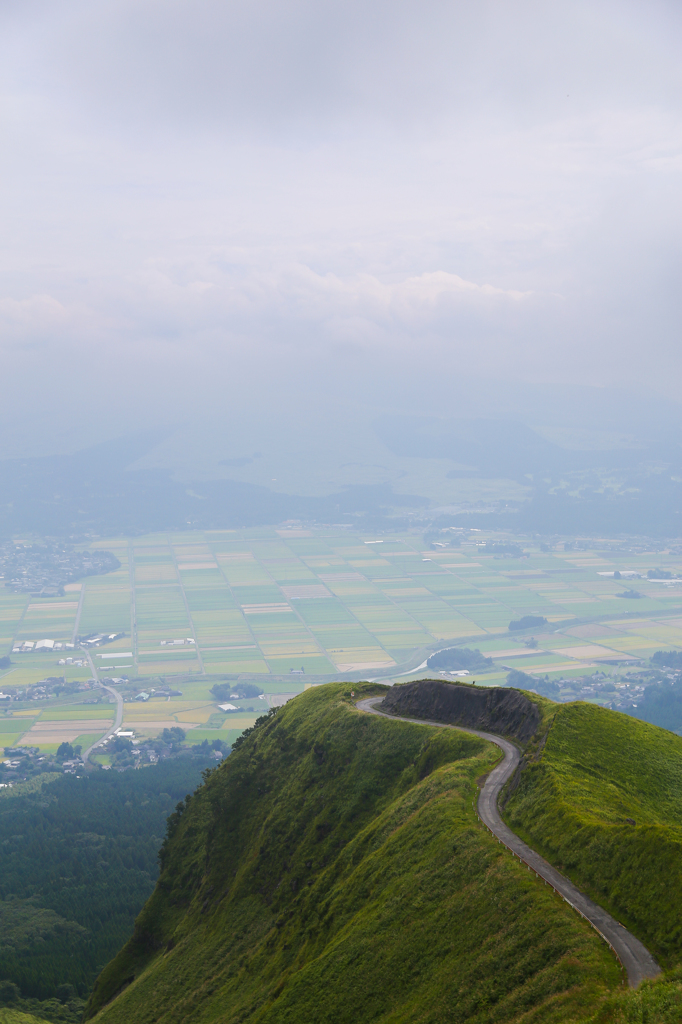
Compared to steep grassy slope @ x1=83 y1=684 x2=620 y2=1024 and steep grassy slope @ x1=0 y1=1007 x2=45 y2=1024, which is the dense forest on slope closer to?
steep grassy slope @ x1=0 y1=1007 x2=45 y2=1024

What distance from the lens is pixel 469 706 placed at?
280 ft

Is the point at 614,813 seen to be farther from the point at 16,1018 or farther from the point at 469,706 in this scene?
the point at 16,1018

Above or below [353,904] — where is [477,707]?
above

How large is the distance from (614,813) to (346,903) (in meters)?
23.8

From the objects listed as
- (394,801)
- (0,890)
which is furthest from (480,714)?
(0,890)

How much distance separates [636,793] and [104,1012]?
64.6m

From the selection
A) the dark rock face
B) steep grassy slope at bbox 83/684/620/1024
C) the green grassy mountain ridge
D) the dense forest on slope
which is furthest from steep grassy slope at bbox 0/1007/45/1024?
the dark rock face

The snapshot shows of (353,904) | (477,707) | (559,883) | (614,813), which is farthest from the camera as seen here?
(477,707)

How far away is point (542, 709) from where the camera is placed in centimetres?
7456

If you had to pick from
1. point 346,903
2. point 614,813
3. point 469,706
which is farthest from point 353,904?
point 469,706

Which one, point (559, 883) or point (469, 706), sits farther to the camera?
point (469, 706)

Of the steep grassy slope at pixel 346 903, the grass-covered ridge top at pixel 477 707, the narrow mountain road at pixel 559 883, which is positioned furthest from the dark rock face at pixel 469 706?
the steep grassy slope at pixel 346 903

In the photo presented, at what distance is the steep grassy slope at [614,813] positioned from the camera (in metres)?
40.3

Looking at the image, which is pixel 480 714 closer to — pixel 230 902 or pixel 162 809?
pixel 230 902
